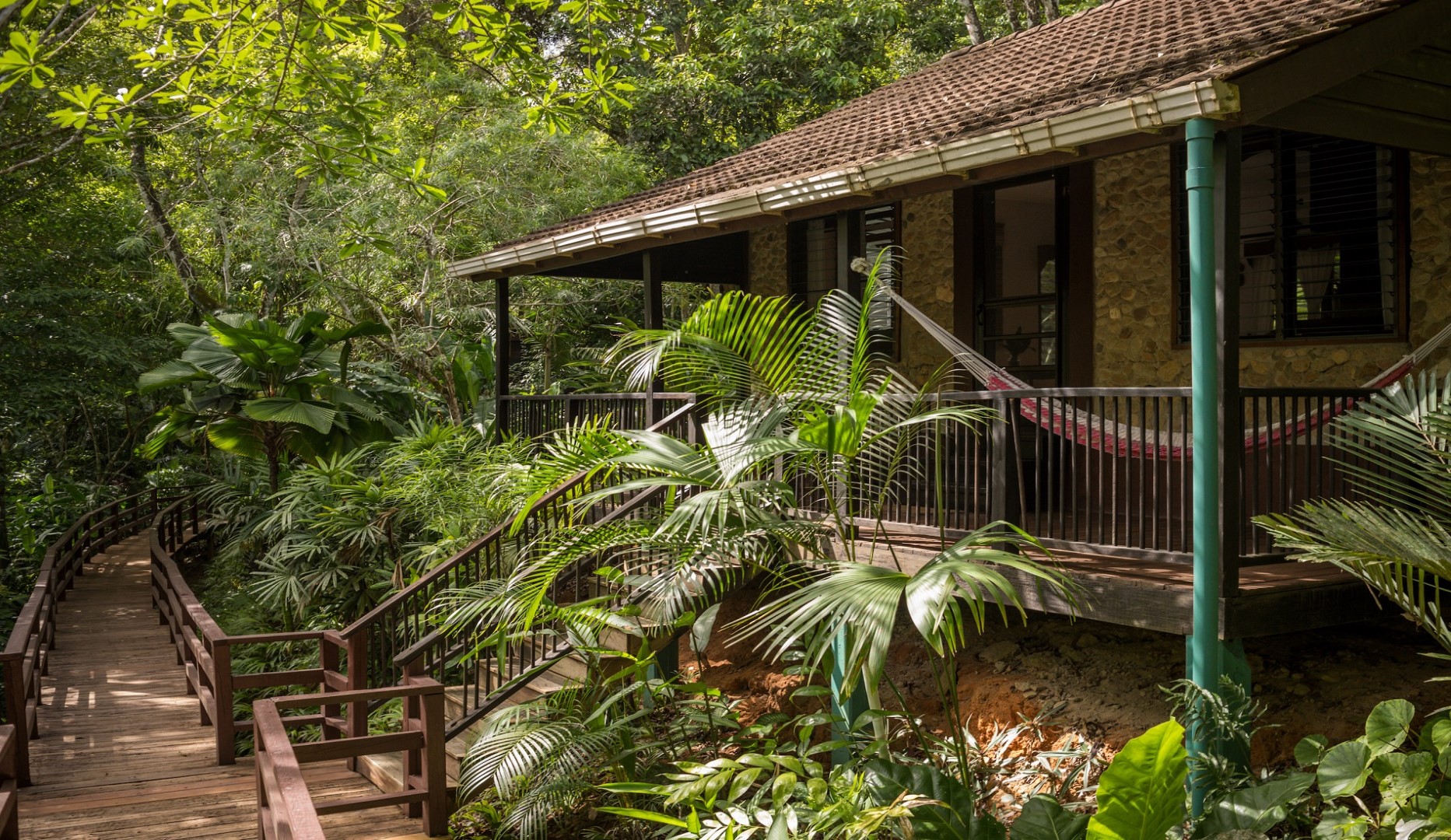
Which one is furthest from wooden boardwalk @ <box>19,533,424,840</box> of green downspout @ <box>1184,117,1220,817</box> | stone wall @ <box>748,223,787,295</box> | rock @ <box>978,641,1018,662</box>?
stone wall @ <box>748,223,787,295</box>

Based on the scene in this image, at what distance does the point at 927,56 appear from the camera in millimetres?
18453

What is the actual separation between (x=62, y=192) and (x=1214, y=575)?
47.3 feet

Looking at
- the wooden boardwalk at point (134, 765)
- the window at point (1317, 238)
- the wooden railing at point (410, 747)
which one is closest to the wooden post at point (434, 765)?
the wooden railing at point (410, 747)

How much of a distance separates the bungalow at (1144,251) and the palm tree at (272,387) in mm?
2607

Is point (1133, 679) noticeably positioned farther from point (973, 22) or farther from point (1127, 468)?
point (973, 22)

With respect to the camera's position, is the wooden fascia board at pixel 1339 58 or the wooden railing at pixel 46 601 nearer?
the wooden fascia board at pixel 1339 58

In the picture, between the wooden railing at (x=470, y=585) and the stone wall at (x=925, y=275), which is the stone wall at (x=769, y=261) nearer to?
the stone wall at (x=925, y=275)

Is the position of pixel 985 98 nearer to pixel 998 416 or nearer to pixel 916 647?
pixel 998 416

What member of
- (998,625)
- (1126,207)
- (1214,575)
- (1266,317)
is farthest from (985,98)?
(1214,575)

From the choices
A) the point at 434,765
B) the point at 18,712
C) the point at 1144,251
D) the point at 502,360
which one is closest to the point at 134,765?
the point at 18,712

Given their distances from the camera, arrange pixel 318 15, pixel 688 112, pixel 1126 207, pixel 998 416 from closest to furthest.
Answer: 1. pixel 998 416
2. pixel 318 15
3. pixel 1126 207
4. pixel 688 112

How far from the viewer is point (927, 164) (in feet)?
19.1

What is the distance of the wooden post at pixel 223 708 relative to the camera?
272 inches

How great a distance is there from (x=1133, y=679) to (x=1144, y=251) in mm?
3104
